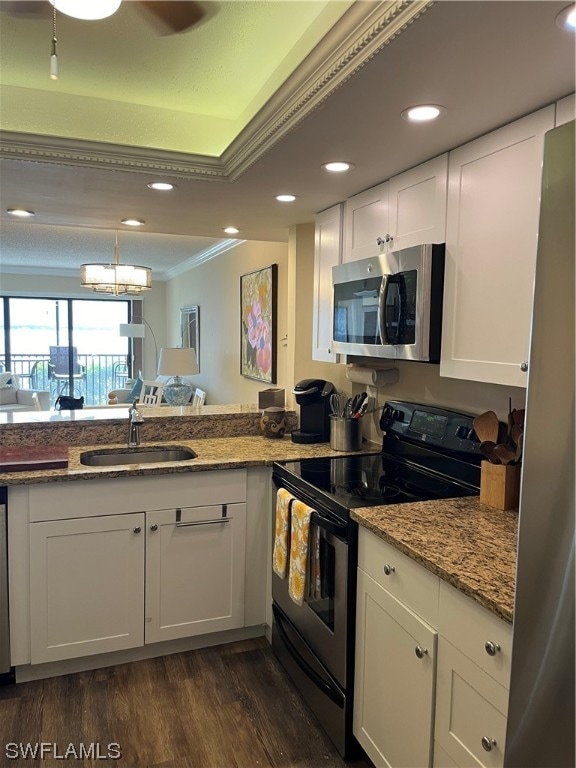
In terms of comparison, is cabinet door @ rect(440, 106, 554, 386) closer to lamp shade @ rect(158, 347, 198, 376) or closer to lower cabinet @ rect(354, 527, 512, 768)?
lower cabinet @ rect(354, 527, 512, 768)

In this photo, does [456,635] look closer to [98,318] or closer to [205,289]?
[205,289]

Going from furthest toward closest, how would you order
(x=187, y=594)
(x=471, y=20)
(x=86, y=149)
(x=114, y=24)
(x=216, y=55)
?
(x=187, y=594), (x=86, y=149), (x=216, y=55), (x=114, y=24), (x=471, y=20)

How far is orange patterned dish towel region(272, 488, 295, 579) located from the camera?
2.23 m

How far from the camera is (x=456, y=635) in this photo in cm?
139

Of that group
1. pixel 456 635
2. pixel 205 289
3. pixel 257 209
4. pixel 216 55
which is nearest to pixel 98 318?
pixel 205 289

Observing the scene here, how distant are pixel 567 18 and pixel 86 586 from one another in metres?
2.46

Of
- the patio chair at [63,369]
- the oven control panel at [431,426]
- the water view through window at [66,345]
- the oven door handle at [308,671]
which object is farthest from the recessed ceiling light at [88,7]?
the patio chair at [63,369]

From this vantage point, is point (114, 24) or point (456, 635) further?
point (114, 24)

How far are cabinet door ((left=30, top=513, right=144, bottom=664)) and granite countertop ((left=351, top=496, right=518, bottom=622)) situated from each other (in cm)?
112

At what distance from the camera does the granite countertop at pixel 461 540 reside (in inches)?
51.3

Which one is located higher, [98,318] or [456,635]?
[98,318]

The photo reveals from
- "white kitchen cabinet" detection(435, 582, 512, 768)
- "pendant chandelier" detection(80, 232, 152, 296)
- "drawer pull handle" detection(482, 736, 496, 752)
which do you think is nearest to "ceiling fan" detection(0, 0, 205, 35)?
"white kitchen cabinet" detection(435, 582, 512, 768)

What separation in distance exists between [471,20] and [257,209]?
1779mm

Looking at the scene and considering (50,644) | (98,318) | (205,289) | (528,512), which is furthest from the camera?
(98,318)
